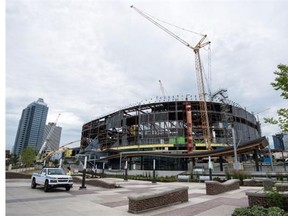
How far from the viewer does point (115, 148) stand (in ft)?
282

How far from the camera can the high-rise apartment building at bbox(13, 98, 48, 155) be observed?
17688 centimetres

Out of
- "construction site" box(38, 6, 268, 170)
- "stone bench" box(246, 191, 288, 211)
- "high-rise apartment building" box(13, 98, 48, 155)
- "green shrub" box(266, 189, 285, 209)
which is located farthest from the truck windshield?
"high-rise apartment building" box(13, 98, 48, 155)

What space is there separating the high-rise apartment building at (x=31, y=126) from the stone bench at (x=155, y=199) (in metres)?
186

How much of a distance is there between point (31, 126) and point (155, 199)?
194 meters

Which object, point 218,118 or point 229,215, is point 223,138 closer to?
point 218,118

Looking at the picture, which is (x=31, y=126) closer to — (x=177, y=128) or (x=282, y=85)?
(x=177, y=128)

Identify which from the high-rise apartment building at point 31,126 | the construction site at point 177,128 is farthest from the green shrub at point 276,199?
the high-rise apartment building at point 31,126

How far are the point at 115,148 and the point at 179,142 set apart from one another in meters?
27.1

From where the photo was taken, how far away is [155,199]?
10789mm

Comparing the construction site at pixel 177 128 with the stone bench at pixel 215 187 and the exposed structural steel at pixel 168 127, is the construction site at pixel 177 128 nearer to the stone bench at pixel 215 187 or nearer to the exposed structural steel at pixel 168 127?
the exposed structural steel at pixel 168 127

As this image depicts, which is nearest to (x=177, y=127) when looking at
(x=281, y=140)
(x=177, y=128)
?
(x=177, y=128)

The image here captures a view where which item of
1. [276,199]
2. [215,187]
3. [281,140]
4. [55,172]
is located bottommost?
[215,187]

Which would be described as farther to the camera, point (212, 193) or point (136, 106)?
point (136, 106)

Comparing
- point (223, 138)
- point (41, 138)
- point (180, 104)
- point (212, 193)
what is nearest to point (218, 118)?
Result: point (223, 138)
